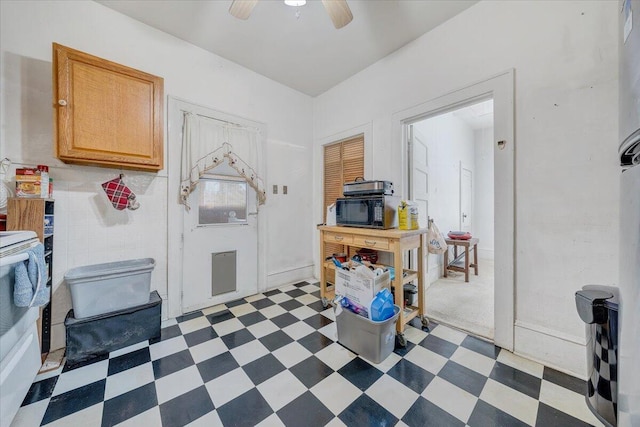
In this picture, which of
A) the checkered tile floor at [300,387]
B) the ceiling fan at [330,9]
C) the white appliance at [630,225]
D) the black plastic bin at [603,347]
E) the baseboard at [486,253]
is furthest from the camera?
the baseboard at [486,253]

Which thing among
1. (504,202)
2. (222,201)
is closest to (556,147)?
(504,202)

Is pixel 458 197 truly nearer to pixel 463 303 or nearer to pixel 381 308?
pixel 463 303

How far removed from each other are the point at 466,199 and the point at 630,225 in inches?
184

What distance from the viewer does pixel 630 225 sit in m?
0.56

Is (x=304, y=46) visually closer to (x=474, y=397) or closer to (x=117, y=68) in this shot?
(x=117, y=68)

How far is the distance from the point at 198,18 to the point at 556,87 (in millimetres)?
2899

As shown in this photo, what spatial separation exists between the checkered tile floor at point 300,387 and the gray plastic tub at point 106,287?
357 mm

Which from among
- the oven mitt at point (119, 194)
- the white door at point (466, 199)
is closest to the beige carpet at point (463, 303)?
the white door at point (466, 199)

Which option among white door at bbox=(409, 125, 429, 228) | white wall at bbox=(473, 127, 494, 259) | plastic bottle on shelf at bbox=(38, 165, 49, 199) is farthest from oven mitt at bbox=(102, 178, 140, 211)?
white wall at bbox=(473, 127, 494, 259)

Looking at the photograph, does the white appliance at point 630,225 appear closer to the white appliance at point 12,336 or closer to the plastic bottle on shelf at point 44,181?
the white appliance at point 12,336

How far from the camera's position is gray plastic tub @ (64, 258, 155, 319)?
66.0 inches

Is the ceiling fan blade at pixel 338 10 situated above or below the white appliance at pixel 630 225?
above

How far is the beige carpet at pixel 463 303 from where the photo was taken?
2162mm

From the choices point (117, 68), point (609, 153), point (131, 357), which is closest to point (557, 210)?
point (609, 153)
